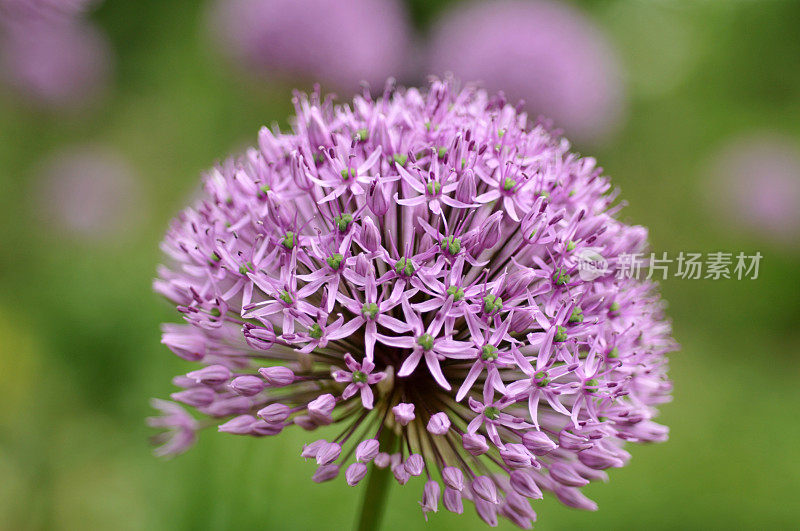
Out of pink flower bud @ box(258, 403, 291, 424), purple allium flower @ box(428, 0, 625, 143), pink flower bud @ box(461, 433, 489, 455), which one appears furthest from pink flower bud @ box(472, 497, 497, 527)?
purple allium flower @ box(428, 0, 625, 143)

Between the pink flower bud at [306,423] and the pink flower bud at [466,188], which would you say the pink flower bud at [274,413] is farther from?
the pink flower bud at [466,188]

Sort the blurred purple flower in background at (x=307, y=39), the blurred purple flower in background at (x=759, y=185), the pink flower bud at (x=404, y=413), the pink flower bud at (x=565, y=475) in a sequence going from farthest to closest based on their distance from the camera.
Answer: the blurred purple flower in background at (x=759, y=185), the blurred purple flower in background at (x=307, y=39), the pink flower bud at (x=565, y=475), the pink flower bud at (x=404, y=413)

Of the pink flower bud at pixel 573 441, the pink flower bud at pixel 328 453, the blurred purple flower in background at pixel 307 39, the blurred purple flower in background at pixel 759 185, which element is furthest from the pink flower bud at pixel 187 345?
the blurred purple flower in background at pixel 759 185

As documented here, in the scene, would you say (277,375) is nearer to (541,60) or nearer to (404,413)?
(404,413)

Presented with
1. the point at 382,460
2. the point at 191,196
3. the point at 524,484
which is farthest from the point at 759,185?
the point at 382,460

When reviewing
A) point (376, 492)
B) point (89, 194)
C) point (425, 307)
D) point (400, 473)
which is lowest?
point (376, 492)

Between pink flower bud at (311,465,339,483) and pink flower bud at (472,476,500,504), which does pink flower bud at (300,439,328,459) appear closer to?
pink flower bud at (311,465,339,483)
